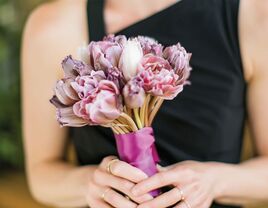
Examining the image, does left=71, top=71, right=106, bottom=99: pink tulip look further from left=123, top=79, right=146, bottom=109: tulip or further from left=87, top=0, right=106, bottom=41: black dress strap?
left=87, top=0, right=106, bottom=41: black dress strap

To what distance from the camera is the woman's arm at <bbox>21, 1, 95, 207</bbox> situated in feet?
4.37

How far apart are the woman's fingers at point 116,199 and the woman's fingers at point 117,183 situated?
0.04 feet

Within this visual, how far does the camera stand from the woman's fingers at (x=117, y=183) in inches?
40.2

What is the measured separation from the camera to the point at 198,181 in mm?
1106

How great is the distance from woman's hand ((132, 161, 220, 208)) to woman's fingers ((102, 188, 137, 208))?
3 centimetres

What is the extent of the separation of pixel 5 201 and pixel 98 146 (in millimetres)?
1909

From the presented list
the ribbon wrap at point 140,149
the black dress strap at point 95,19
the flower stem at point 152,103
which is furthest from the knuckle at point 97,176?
the black dress strap at point 95,19

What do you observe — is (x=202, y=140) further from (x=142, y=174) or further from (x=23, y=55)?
(x=23, y=55)

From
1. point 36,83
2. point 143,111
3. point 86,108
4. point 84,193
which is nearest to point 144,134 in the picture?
point 143,111

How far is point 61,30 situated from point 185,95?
0.33 m

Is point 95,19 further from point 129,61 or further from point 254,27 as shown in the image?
point 129,61

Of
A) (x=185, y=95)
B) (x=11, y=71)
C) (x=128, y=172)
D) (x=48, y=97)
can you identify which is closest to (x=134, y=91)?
(x=128, y=172)

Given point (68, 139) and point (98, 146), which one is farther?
point (68, 139)

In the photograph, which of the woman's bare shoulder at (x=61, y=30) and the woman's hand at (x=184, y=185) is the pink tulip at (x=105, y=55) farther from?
the woman's bare shoulder at (x=61, y=30)
